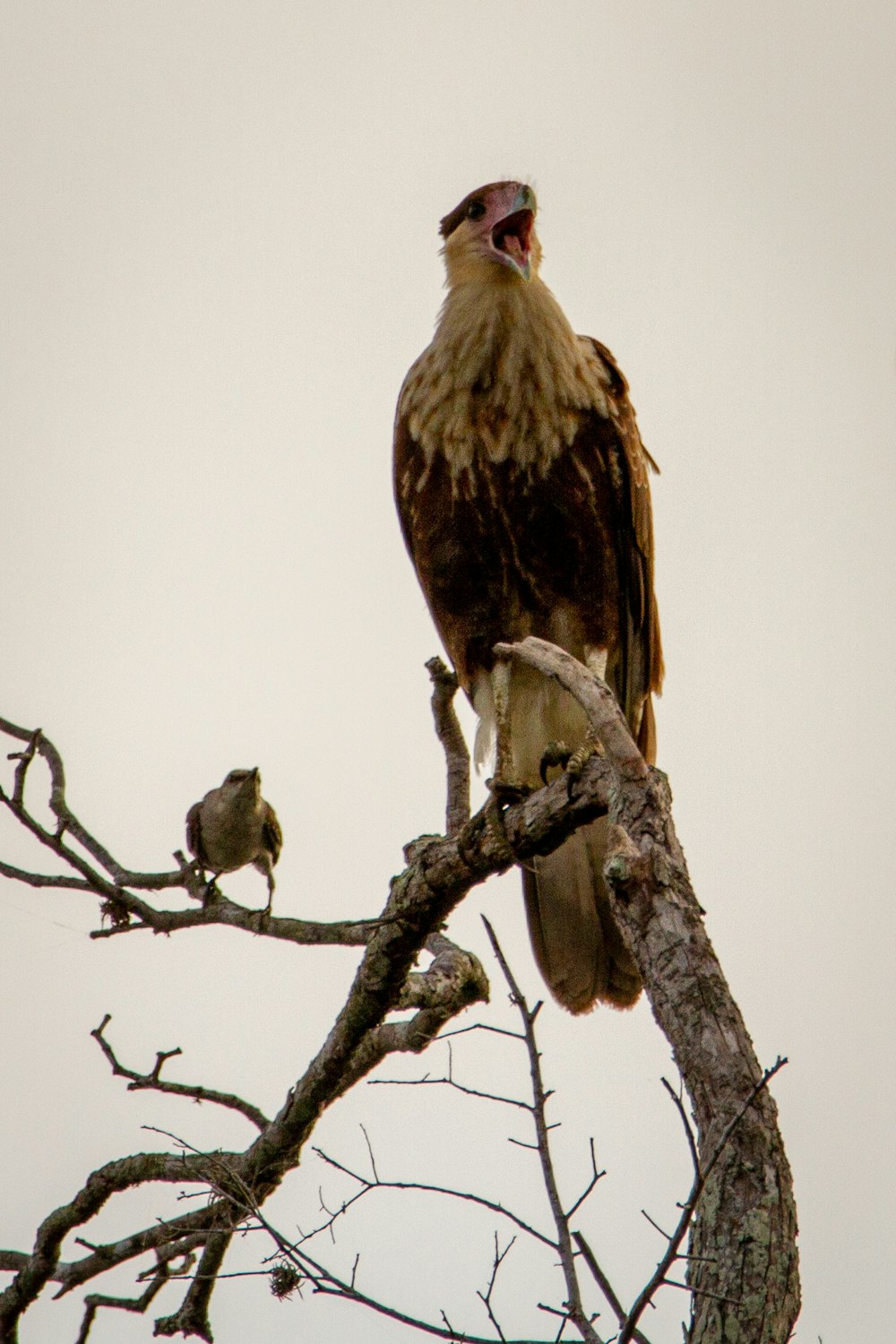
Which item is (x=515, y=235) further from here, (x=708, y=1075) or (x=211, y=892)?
(x=708, y=1075)

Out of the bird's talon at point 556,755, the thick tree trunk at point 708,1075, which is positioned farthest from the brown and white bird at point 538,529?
the thick tree trunk at point 708,1075

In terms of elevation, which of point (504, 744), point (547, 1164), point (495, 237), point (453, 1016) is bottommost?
point (547, 1164)

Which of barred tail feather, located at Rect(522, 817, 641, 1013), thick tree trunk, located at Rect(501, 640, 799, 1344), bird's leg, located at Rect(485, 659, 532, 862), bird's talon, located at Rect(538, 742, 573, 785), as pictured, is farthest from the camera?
barred tail feather, located at Rect(522, 817, 641, 1013)

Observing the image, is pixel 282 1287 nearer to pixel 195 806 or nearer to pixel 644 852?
pixel 644 852

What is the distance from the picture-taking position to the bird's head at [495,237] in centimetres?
452

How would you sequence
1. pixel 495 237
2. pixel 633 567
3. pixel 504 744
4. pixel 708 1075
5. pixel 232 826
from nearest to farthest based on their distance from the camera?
1. pixel 708 1075
2. pixel 504 744
3. pixel 633 567
4. pixel 495 237
5. pixel 232 826

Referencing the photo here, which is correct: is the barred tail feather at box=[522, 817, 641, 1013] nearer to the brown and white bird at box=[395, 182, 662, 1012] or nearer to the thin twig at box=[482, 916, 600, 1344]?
the brown and white bird at box=[395, 182, 662, 1012]

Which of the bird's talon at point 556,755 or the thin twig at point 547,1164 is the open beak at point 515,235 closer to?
the bird's talon at point 556,755

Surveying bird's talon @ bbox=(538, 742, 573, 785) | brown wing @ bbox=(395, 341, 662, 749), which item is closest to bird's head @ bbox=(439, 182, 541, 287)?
brown wing @ bbox=(395, 341, 662, 749)

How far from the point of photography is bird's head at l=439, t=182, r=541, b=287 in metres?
4.52

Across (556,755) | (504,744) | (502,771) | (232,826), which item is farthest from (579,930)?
(232,826)

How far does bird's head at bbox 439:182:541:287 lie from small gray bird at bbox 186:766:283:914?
6.50 feet

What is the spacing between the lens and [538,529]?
405 centimetres

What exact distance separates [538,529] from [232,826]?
179 centimetres
